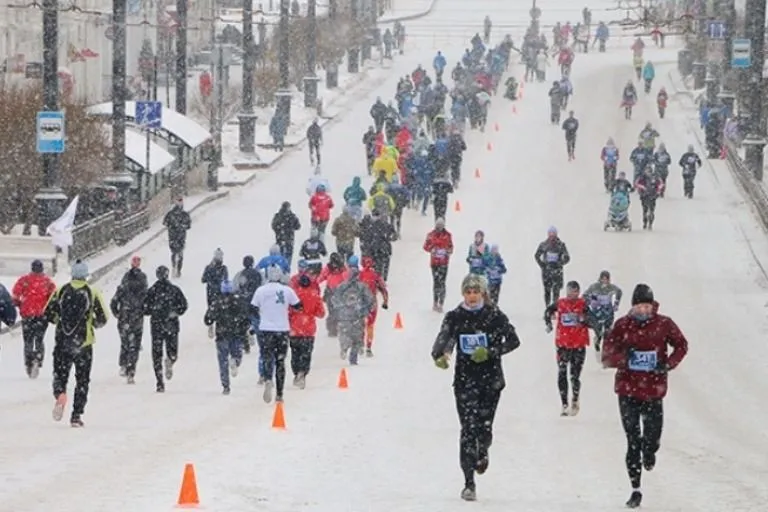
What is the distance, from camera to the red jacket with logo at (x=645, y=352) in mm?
14234

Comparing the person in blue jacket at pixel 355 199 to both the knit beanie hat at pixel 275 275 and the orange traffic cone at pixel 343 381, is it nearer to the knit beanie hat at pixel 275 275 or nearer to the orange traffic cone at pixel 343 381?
the orange traffic cone at pixel 343 381

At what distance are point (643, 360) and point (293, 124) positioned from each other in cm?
4669

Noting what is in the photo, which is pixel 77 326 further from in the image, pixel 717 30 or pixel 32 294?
pixel 717 30

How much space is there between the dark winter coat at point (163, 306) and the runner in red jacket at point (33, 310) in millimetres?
1751

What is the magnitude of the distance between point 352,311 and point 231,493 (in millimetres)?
10345

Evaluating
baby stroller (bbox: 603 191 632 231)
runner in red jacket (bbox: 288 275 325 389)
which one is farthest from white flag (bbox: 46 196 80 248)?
baby stroller (bbox: 603 191 632 231)

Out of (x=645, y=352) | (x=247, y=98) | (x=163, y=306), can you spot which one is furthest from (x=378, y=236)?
(x=247, y=98)

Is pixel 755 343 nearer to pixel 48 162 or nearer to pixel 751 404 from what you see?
pixel 751 404

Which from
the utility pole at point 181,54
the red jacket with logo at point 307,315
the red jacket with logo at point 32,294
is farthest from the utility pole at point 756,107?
the red jacket with logo at point 307,315

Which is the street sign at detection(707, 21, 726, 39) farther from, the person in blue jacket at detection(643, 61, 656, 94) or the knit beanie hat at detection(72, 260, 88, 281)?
the knit beanie hat at detection(72, 260, 88, 281)

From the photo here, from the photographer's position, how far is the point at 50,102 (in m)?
32.7

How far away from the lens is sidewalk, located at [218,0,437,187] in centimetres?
5034

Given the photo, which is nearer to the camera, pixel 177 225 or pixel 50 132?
pixel 50 132

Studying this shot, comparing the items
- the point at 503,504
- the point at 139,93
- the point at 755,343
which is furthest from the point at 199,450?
the point at 139,93
